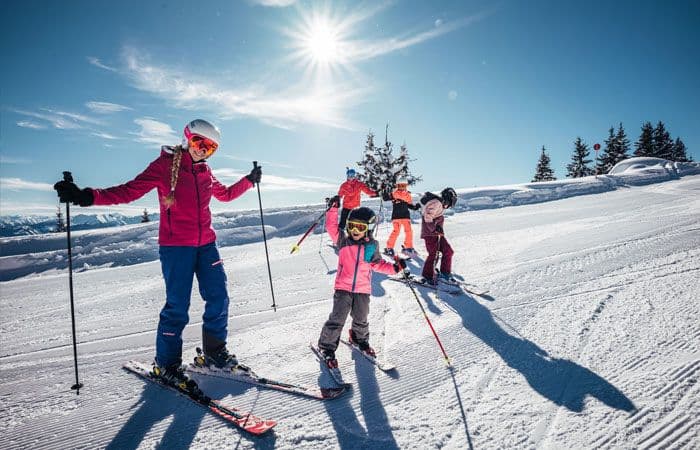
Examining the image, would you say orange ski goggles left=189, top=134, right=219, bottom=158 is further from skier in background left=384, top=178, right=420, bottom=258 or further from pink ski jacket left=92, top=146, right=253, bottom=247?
skier in background left=384, top=178, right=420, bottom=258

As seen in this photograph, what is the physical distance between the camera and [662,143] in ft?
142

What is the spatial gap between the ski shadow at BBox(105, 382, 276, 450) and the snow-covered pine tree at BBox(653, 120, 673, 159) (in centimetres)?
5975

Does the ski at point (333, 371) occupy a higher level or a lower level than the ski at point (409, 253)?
lower

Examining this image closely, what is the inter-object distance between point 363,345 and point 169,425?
75.0 inches

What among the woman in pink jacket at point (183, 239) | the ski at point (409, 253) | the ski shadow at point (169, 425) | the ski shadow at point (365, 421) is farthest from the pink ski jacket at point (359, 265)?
the ski at point (409, 253)

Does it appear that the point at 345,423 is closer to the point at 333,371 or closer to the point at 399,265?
the point at 333,371

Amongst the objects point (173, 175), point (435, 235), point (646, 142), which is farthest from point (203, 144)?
point (646, 142)

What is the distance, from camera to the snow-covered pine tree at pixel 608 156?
141 feet

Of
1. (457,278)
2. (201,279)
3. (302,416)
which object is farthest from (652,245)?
(201,279)

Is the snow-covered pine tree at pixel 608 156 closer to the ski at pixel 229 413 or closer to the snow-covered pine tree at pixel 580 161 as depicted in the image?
the snow-covered pine tree at pixel 580 161

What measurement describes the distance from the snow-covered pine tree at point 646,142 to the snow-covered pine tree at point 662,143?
575 mm

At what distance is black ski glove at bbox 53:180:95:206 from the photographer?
2566 millimetres

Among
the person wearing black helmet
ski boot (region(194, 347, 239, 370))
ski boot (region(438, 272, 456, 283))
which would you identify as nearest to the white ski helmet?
ski boot (region(194, 347, 239, 370))

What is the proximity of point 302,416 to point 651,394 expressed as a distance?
270 cm
